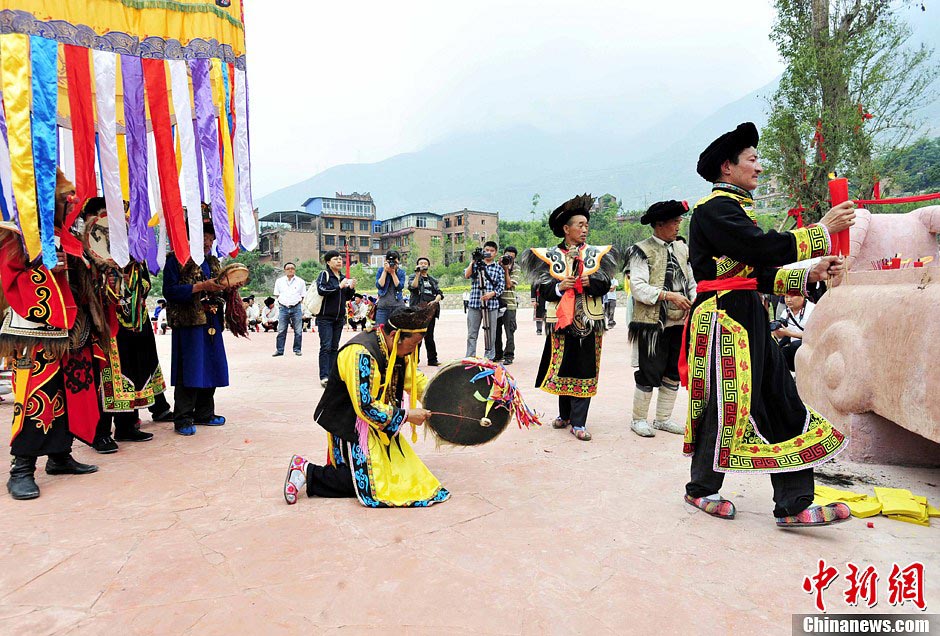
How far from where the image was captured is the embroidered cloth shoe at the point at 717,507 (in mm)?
3002

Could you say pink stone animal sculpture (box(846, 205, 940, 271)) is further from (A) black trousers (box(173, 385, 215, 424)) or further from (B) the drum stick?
(A) black trousers (box(173, 385, 215, 424))

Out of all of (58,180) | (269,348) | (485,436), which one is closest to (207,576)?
(485,436)

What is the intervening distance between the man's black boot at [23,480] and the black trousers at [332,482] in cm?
165

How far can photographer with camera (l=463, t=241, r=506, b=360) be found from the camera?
28.6 ft

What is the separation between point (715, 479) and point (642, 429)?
1713mm

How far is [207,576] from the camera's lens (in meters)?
2.40

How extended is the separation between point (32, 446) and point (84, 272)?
1.22m

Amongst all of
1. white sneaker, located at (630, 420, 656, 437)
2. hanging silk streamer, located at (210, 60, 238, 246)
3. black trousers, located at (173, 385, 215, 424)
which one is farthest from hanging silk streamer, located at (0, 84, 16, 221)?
white sneaker, located at (630, 420, 656, 437)

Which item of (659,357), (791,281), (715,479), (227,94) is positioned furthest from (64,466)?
(791,281)

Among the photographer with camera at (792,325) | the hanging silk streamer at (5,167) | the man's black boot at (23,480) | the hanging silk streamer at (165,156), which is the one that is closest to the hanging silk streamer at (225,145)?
the hanging silk streamer at (165,156)

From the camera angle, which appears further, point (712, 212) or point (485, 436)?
point (485, 436)

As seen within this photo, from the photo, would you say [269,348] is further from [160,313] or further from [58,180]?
[58,180]

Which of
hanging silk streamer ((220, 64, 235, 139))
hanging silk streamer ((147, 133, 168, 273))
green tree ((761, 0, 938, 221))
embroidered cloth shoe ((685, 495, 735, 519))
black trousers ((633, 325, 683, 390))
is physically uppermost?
green tree ((761, 0, 938, 221))

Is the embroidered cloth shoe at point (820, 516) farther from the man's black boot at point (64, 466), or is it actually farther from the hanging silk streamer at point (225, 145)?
the man's black boot at point (64, 466)
